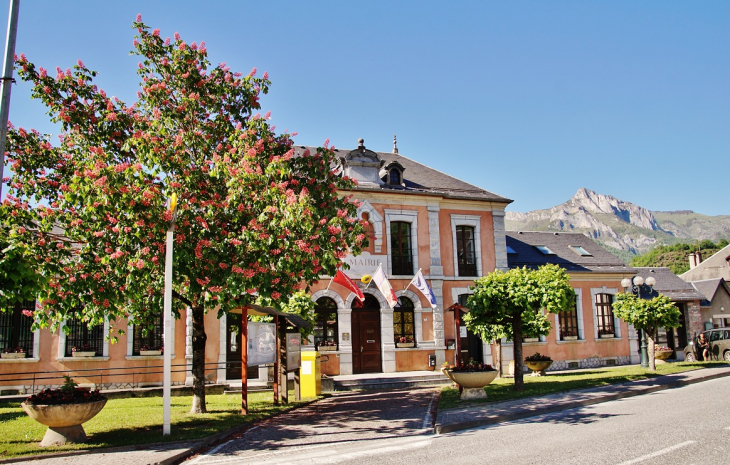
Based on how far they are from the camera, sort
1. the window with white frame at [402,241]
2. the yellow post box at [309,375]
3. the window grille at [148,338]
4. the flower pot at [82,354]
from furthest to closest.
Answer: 1. the window with white frame at [402,241]
2. the window grille at [148,338]
3. the flower pot at [82,354]
4. the yellow post box at [309,375]

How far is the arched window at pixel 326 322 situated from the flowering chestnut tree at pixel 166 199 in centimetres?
896

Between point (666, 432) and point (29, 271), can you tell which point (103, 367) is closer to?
point (29, 271)

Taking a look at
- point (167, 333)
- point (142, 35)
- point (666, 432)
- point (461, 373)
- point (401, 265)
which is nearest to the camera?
point (666, 432)

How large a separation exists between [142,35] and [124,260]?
544 cm

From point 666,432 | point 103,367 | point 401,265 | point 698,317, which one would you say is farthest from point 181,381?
point 698,317

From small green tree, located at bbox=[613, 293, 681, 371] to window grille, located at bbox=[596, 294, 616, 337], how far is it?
5250 millimetres

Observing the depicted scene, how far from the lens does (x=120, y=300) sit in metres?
10.9

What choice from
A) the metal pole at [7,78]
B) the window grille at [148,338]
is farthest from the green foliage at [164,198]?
the window grille at [148,338]

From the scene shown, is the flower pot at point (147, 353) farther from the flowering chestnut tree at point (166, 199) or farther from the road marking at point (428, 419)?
the road marking at point (428, 419)

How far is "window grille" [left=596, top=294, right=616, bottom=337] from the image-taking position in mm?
26714

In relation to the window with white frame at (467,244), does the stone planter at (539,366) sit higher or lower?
lower

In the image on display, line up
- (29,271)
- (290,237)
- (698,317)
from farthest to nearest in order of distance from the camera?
(698,317), (290,237), (29,271)

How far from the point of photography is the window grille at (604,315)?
26714 mm

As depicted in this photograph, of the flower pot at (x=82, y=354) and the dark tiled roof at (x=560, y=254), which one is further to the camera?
the dark tiled roof at (x=560, y=254)
